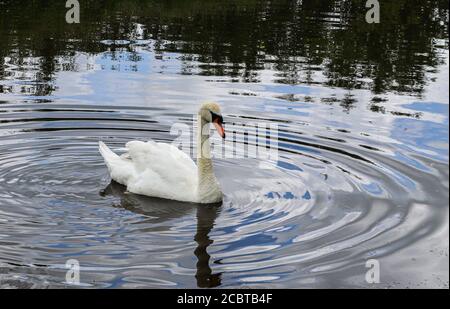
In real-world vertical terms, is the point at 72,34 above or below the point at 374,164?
above

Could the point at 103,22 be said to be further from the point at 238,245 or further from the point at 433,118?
the point at 238,245

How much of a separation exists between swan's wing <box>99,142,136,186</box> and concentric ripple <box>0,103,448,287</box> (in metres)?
0.22

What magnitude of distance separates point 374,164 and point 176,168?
3772 mm

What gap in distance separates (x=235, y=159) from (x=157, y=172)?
95.0 inches

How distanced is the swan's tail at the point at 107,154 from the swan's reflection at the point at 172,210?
42 centimetres

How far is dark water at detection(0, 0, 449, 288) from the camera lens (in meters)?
10.1

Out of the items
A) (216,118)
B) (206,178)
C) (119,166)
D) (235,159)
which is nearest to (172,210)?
(206,178)

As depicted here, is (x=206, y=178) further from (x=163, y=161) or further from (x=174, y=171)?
(x=163, y=161)

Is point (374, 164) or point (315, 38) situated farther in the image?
point (315, 38)

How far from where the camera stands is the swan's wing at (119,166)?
13.3 m

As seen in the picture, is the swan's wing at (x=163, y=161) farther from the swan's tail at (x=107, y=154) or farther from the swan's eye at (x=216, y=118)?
the swan's eye at (x=216, y=118)
